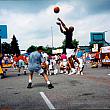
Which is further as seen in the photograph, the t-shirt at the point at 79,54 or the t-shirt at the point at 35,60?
the t-shirt at the point at 79,54

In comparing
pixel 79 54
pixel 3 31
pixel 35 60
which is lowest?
pixel 35 60

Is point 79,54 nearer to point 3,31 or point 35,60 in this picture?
point 3,31

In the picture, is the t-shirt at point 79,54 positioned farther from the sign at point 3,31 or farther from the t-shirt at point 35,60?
the t-shirt at point 35,60

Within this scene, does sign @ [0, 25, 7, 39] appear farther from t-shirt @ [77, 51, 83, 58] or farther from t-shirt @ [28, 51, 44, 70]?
t-shirt @ [28, 51, 44, 70]

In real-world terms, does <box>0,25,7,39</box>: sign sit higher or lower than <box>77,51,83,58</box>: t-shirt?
higher

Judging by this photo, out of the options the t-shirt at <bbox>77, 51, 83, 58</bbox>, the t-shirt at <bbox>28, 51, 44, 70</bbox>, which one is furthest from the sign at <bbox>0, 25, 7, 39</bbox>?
the t-shirt at <bbox>28, 51, 44, 70</bbox>

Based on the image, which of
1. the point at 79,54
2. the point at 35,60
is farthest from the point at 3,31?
the point at 35,60

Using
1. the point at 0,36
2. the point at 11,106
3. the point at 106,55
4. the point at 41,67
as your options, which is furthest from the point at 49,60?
the point at 11,106

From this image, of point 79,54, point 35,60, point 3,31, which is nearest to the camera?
point 35,60

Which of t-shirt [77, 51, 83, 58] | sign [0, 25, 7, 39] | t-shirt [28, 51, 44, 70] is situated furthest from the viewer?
sign [0, 25, 7, 39]

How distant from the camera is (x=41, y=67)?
13641 mm

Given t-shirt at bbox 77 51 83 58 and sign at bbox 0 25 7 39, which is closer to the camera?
t-shirt at bbox 77 51 83 58

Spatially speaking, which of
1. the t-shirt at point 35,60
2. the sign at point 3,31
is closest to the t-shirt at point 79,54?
the sign at point 3,31

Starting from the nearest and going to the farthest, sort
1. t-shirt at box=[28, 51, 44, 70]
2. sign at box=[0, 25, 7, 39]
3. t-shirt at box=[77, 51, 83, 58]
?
t-shirt at box=[28, 51, 44, 70] → t-shirt at box=[77, 51, 83, 58] → sign at box=[0, 25, 7, 39]
